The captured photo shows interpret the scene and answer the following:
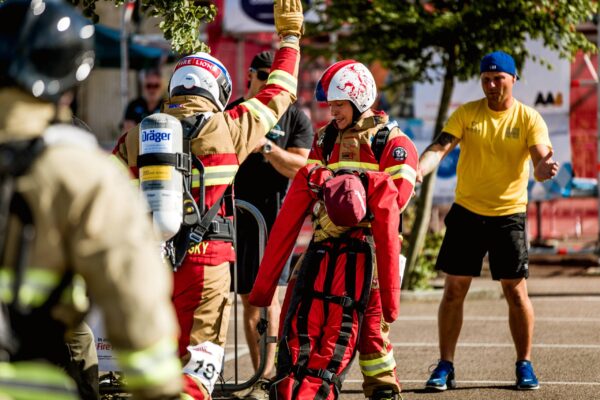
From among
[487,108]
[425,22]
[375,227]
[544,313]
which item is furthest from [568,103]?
[375,227]

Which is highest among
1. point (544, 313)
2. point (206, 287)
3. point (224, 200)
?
point (224, 200)

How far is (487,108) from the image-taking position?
797 cm

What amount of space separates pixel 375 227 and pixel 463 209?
221 centimetres

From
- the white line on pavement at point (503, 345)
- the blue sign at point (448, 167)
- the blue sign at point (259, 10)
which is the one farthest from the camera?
the blue sign at point (259, 10)

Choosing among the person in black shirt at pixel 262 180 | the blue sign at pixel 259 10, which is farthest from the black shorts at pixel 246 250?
the blue sign at pixel 259 10

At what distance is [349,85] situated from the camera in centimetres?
627

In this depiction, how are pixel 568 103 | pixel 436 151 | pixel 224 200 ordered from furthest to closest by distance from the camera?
pixel 568 103
pixel 436 151
pixel 224 200

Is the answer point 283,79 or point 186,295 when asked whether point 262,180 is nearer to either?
point 283,79

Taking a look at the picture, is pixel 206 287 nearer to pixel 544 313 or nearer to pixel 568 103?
pixel 544 313

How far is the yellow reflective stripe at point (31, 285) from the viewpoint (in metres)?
2.82

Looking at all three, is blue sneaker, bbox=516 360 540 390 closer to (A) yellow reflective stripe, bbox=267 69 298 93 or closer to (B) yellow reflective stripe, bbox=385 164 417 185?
(B) yellow reflective stripe, bbox=385 164 417 185

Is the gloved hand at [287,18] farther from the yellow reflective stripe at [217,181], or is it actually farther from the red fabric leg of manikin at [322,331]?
the red fabric leg of manikin at [322,331]

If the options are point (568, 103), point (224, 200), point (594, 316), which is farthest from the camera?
point (568, 103)

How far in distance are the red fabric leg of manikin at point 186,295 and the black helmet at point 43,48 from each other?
236 centimetres
